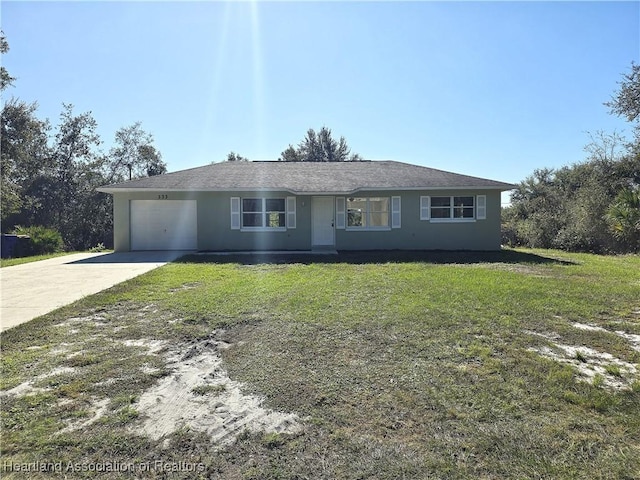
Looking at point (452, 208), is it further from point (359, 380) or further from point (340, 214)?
point (359, 380)

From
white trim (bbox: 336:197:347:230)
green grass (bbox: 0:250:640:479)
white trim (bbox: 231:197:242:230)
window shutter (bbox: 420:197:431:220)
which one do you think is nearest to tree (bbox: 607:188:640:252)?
green grass (bbox: 0:250:640:479)

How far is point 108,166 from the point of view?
3006 cm

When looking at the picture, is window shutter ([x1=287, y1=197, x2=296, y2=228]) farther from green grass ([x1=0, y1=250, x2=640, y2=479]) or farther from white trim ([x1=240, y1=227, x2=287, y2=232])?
green grass ([x1=0, y1=250, x2=640, y2=479])

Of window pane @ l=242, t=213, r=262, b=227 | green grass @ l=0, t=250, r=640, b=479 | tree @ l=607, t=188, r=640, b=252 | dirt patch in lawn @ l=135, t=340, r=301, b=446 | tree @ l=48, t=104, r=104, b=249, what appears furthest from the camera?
tree @ l=48, t=104, r=104, b=249

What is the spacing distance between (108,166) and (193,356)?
31131 mm

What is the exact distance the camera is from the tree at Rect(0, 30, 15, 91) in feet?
58.1

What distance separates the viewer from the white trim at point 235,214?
14766 mm

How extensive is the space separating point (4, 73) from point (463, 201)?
2303 cm

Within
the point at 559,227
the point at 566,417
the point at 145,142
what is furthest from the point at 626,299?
the point at 145,142

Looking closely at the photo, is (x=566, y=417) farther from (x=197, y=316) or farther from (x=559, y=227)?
(x=559, y=227)

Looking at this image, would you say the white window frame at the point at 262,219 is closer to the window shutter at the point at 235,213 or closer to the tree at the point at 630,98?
the window shutter at the point at 235,213

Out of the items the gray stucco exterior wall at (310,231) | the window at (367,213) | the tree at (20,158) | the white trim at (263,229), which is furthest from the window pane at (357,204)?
the tree at (20,158)

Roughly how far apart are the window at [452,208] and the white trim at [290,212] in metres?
5.50

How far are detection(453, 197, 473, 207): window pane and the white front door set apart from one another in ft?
16.3
